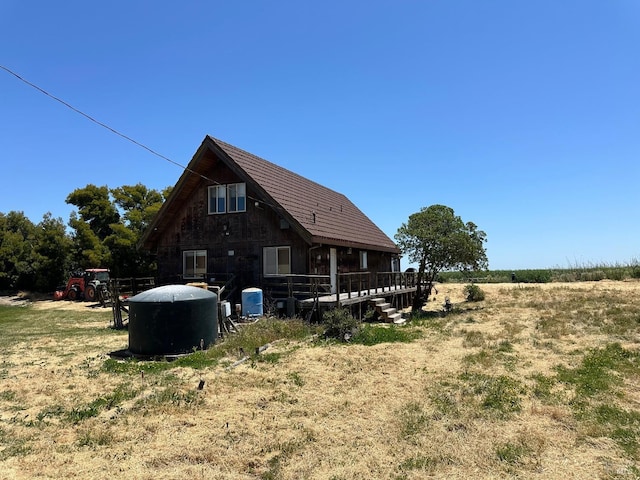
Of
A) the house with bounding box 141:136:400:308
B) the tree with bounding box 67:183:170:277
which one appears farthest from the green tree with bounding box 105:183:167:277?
the house with bounding box 141:136:400:308

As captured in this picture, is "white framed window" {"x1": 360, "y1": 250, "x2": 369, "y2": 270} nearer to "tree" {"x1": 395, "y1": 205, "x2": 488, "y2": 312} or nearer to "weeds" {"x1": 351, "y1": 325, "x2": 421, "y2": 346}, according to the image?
"tree" {"x1": 395, "y1": 205, "x2": 488, "y2": 312}

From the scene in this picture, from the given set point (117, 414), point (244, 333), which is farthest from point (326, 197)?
point (117, 414)

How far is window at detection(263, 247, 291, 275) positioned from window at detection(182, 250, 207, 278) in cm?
325

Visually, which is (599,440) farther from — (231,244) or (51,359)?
(231,244)

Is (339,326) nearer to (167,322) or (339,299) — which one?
(339,299)

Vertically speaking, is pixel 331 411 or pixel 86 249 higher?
pixel 86 249

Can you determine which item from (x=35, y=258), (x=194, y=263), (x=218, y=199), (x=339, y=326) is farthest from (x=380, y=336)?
(x=35, y=258)

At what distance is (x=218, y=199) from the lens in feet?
64.0

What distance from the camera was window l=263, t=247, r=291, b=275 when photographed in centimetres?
1794

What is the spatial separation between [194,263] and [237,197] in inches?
150

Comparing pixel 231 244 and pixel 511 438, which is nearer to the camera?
pixel 511 438

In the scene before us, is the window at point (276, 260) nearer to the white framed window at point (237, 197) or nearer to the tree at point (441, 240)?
the white framed window at point (237, 197)

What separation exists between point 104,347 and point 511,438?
35.4 feet

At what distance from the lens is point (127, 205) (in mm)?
38156
